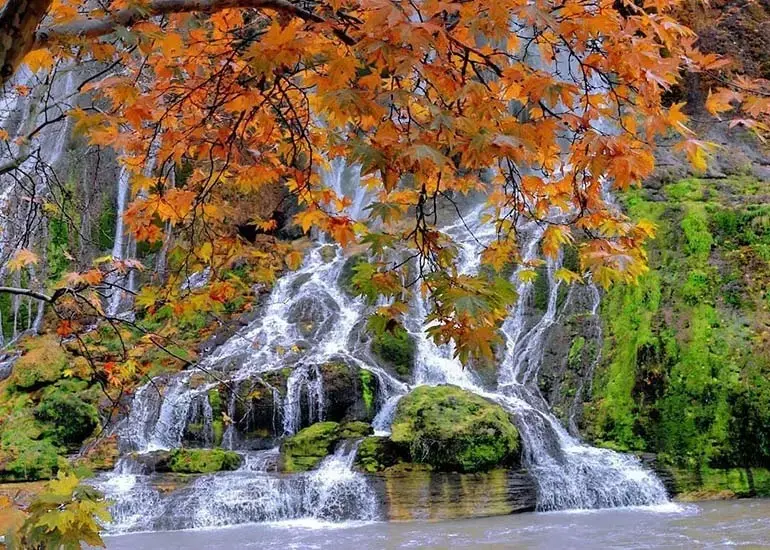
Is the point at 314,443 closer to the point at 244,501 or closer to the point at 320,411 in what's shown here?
the point at 320,411

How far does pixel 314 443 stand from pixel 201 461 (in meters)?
1.48

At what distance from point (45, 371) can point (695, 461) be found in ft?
35.3

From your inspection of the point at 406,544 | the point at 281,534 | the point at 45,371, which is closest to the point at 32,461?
the point at 45,371

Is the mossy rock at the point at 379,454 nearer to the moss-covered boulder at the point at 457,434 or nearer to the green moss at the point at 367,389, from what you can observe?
the moss-covered boulder at the point at 457,434

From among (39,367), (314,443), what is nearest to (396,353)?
(314,443)

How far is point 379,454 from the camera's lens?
8969 mm

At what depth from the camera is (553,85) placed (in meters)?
2.85

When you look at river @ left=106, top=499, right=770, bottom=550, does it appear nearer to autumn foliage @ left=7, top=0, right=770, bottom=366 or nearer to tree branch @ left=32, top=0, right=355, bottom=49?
autumn foliage @ left=7, top=0, right=770, bottom=366

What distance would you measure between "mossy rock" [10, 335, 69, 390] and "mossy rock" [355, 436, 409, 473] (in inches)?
262

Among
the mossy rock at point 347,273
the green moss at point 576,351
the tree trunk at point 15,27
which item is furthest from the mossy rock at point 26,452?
the tree trunk at point 15,27

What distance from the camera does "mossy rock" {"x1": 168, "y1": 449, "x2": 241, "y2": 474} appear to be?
9398 millimetres

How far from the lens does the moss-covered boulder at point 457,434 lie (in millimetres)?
8859

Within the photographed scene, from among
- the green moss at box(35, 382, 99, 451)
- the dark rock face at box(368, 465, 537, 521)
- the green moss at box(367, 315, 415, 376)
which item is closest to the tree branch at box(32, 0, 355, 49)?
the dark rock face at box(368, 465, 537, 521)

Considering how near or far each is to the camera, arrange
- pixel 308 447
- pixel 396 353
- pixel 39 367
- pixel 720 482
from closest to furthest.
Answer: pixel 720 482, pixel 308 447, pixel 396 353, pixel 39 367
